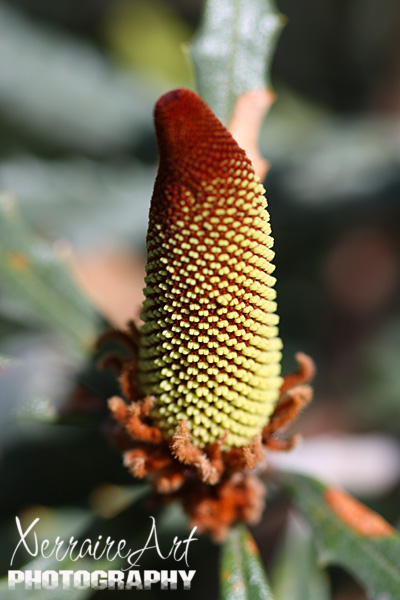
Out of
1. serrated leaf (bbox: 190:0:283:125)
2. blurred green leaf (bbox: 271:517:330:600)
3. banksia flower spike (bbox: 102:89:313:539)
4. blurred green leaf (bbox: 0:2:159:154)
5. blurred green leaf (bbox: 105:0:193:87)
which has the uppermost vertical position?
blurred green leaf (bbox: 105:0:193:87)

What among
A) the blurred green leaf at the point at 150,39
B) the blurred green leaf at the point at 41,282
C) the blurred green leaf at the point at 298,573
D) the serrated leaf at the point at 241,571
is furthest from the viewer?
the blurred green leaf at the point at 150,39

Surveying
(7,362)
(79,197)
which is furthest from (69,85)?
(7,362)

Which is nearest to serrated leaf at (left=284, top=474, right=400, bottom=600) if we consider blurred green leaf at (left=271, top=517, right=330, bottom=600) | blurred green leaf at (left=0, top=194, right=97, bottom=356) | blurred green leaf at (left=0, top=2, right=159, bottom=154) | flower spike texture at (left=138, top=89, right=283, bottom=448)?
flower spike texture at (left=138, top=89, right=283, bottom=448)

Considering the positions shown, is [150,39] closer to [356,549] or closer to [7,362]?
[7,362]

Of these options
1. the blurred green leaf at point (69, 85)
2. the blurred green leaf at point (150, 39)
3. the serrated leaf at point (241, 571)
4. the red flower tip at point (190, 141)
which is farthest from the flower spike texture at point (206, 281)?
the blurred green leaf at point (150, 39)

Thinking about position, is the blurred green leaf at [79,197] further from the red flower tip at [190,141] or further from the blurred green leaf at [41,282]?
the red flower tip at [190,141]

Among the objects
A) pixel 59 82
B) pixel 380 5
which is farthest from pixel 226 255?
pixel 380 5

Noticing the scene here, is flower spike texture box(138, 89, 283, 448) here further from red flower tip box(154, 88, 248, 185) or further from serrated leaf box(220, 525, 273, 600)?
serrated leaf box(220, 525, 273, 600)
